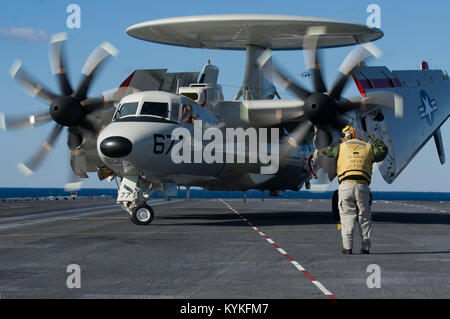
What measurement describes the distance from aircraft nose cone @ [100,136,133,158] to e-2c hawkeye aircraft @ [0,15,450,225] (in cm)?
3

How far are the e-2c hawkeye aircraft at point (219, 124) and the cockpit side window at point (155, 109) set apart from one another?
4 cm

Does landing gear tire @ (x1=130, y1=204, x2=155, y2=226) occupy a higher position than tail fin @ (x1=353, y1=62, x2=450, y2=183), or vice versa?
tail fin @ (x1=353, y1=62, x2=450, y2=183)

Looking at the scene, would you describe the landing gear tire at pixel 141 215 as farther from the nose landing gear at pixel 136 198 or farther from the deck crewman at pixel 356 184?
the deck crewman at pixel 356 184

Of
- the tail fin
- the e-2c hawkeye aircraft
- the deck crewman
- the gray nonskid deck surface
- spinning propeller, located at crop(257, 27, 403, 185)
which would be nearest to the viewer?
the gray nonskid deck surface

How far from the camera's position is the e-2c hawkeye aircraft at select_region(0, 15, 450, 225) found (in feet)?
66.5

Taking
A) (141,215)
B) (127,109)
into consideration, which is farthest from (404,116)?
(141,215)

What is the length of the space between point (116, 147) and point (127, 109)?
8.22 ft

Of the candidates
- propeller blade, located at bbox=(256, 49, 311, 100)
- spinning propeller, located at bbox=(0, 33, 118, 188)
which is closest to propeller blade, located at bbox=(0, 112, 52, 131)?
spinning propeller, located at bbox=(0, 33, 118, 188)

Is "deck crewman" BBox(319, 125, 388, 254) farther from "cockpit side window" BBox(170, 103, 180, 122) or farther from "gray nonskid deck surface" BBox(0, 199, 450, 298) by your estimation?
"cockpit side window" BBox(170, 103, 180, 122)

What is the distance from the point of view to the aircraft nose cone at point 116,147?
18438 mm

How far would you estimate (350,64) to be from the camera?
79.3ft
